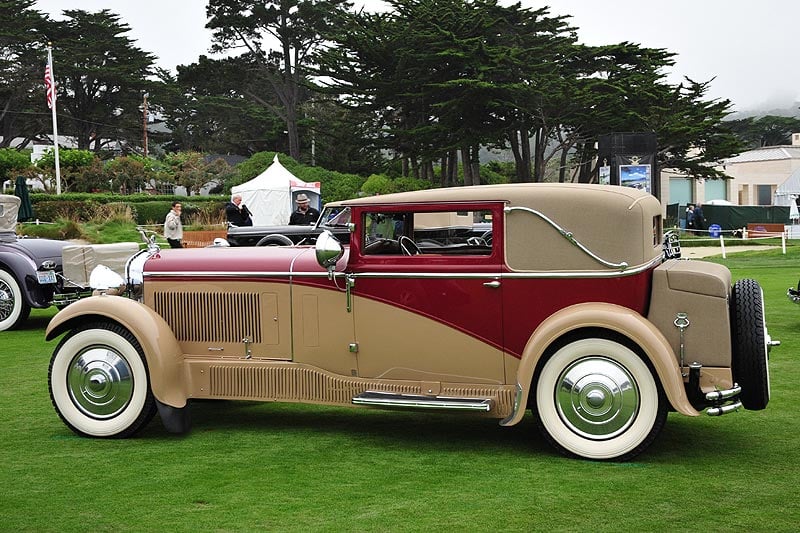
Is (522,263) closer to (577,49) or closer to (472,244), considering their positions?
(472,244)

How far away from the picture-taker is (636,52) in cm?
4262

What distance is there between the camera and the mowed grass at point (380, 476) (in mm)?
4340

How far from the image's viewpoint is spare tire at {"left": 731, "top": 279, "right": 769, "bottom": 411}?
5316 millimetres

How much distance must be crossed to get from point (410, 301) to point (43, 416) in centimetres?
313

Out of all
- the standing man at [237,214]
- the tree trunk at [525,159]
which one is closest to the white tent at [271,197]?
the tree trunk at [525,159]

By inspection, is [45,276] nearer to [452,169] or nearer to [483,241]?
[483,241]

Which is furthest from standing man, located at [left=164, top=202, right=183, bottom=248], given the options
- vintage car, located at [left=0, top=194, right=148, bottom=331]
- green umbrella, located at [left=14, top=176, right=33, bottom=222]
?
vintage car, located at [left=0, top=194, right=148, bottom=331]

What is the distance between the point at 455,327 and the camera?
569 centimetres

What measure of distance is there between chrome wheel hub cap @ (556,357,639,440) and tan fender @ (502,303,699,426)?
199 millimetres

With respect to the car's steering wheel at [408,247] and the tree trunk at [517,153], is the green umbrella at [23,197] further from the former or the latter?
the tree trunk at [517,153]

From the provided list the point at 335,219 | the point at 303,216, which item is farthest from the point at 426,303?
the point at 303,216

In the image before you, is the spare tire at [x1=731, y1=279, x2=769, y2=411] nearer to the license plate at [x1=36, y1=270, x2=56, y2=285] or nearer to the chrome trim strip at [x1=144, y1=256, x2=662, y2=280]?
the chrome trim strip at [x1=144, y1=256, x2=662, y2=280]

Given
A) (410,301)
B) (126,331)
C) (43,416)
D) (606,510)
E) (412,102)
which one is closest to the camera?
(606,510)

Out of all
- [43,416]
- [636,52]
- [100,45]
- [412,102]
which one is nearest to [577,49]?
[636,52]
